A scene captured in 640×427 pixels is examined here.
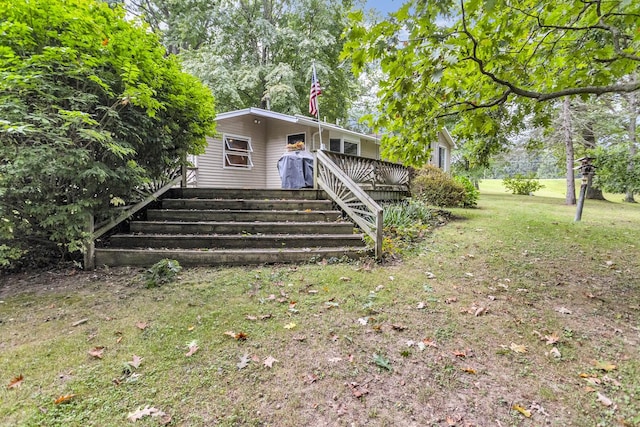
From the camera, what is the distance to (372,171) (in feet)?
27.5

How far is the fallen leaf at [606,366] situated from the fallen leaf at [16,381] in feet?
14.6

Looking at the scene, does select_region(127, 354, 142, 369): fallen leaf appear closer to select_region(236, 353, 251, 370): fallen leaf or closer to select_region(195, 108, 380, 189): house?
select_region(236, 353, 251, 370): fallen leaf

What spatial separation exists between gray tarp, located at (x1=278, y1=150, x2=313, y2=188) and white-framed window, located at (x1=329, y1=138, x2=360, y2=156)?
406 centimetres

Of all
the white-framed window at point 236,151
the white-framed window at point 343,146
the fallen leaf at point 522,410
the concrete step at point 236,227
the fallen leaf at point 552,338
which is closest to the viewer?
the fallen leaf at point 522,410

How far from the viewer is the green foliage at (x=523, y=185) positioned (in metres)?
21.2

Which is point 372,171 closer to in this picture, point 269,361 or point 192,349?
point 269,361

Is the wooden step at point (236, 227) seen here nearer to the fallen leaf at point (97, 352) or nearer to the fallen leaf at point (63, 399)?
the fallen leaf at point (97, 352)

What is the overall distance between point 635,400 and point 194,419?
3002 millimetres

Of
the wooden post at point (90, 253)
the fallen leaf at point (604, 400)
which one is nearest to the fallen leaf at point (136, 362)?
the wooden post at point (90, 253)

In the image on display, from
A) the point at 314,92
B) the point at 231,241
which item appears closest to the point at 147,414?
the point at 231,241

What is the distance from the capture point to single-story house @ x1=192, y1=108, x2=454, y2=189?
10.4m

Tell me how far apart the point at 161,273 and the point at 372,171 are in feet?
19.4

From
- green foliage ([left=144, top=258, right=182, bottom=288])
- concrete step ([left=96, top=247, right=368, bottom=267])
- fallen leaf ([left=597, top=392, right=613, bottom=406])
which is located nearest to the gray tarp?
concrete step ([left=96, top=247, right=368, bottom=267])

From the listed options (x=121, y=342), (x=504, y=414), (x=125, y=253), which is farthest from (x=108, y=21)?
(x=504, y=414)
